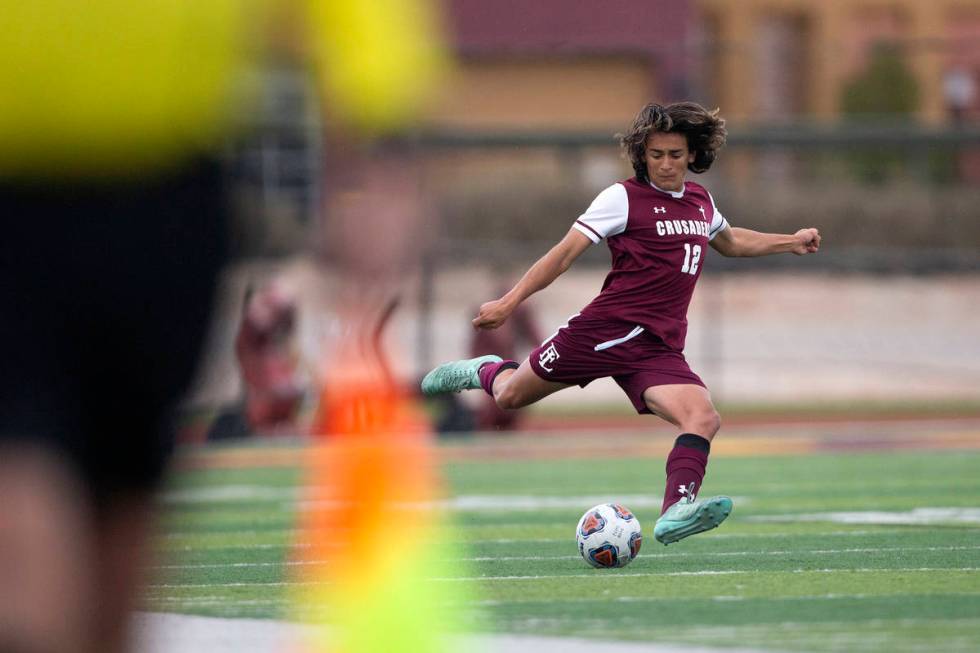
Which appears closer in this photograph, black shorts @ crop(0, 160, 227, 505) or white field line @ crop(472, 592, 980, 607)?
black shorts @ crop(0, 160, 227, 505)

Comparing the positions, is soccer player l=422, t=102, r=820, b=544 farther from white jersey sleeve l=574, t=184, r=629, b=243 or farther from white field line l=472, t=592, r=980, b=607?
white field line l=472, t=592, r=980, b=607

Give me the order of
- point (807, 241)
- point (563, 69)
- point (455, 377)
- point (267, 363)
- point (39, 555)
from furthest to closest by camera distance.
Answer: point (563, 69)
point (267, 363)
point (455, 377)
point (807, 241)
point (39, 555)

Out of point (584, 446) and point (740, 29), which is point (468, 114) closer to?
point (740, 29)

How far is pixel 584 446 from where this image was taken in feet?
59.8

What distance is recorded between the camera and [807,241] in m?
8.23

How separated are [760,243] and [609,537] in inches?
63.0

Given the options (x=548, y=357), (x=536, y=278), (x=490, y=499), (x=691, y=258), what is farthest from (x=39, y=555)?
(x=490, y=499)

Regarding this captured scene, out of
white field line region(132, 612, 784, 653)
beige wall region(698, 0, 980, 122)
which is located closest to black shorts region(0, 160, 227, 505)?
white field line region(132, 612, 784, 653)

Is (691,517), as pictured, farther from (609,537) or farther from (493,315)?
(493,315)

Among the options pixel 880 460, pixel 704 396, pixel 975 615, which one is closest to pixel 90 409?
pixel 975 615

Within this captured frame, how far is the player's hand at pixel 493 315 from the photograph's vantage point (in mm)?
7656

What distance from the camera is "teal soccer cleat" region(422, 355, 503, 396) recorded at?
873 centimetres

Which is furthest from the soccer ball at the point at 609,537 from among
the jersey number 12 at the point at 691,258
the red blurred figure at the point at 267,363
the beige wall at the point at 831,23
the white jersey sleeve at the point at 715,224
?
the beige wall at the point at 831,23

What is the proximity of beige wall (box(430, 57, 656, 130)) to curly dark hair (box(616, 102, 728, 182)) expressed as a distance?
23343mm
